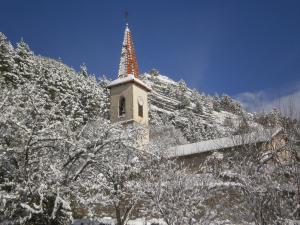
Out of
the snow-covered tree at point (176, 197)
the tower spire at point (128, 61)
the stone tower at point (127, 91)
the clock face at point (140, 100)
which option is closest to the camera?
the snow-covered tree at point (176, 197)

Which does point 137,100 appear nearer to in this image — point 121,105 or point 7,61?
point 121,105

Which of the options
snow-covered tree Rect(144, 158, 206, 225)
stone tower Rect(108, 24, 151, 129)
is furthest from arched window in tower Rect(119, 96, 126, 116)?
snow-covered tree Rect(144, 158, 206, 225)

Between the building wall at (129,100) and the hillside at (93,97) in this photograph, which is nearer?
the hillside at (93,97)

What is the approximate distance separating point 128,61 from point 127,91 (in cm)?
287

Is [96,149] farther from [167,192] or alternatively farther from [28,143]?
[167,192]

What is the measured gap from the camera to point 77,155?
11297 mm

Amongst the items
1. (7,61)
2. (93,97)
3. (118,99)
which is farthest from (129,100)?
(93,97)

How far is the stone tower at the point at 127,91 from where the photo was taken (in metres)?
39.1

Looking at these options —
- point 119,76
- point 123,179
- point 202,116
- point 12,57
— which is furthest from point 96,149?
point 202,116

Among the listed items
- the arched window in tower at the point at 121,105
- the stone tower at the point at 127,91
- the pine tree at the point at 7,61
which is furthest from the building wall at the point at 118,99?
the pine tree at the point at 7,61

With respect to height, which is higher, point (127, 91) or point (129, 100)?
point (127, 91)

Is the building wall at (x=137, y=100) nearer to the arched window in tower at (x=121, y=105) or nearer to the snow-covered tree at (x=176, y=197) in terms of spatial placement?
the arched window in tower at (x=121, y=105)

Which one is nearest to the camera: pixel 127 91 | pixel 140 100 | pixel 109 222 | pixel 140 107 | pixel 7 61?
pixel 109 222

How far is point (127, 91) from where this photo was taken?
39375mm
